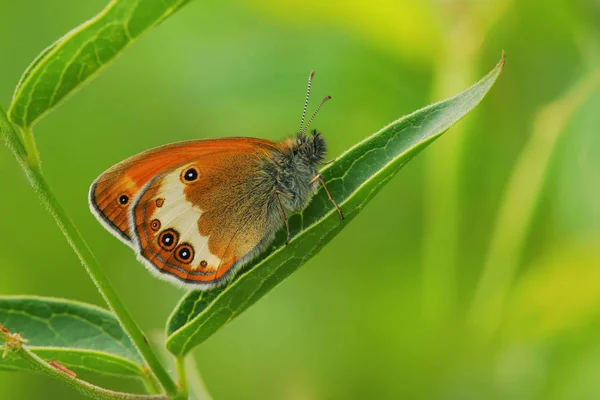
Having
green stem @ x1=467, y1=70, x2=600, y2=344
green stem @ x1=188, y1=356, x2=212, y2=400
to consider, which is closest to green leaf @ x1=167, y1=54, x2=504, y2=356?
green stem @ x1=188, y1=356, x2=212, y2=400

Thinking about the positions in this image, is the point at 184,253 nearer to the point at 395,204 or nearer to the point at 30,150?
the point at 30,150

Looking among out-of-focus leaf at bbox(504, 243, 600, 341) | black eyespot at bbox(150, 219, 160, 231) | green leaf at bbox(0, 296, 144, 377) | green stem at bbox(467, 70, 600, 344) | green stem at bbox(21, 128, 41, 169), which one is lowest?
out-of-focus leaf at bbox(504, 243, 600, 341)

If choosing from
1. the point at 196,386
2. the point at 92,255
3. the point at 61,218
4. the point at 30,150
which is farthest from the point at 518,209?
the point at 30,150

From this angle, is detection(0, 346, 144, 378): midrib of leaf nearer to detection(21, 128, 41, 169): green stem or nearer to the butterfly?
the butterfly

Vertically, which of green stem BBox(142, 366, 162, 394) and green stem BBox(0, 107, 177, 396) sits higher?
green stem BBox(0, 107, 177, 396)

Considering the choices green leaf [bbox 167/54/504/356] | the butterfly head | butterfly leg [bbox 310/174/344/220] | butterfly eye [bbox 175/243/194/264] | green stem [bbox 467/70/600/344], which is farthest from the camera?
the butterfly head

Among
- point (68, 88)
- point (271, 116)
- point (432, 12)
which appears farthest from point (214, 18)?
point (68, 88)
